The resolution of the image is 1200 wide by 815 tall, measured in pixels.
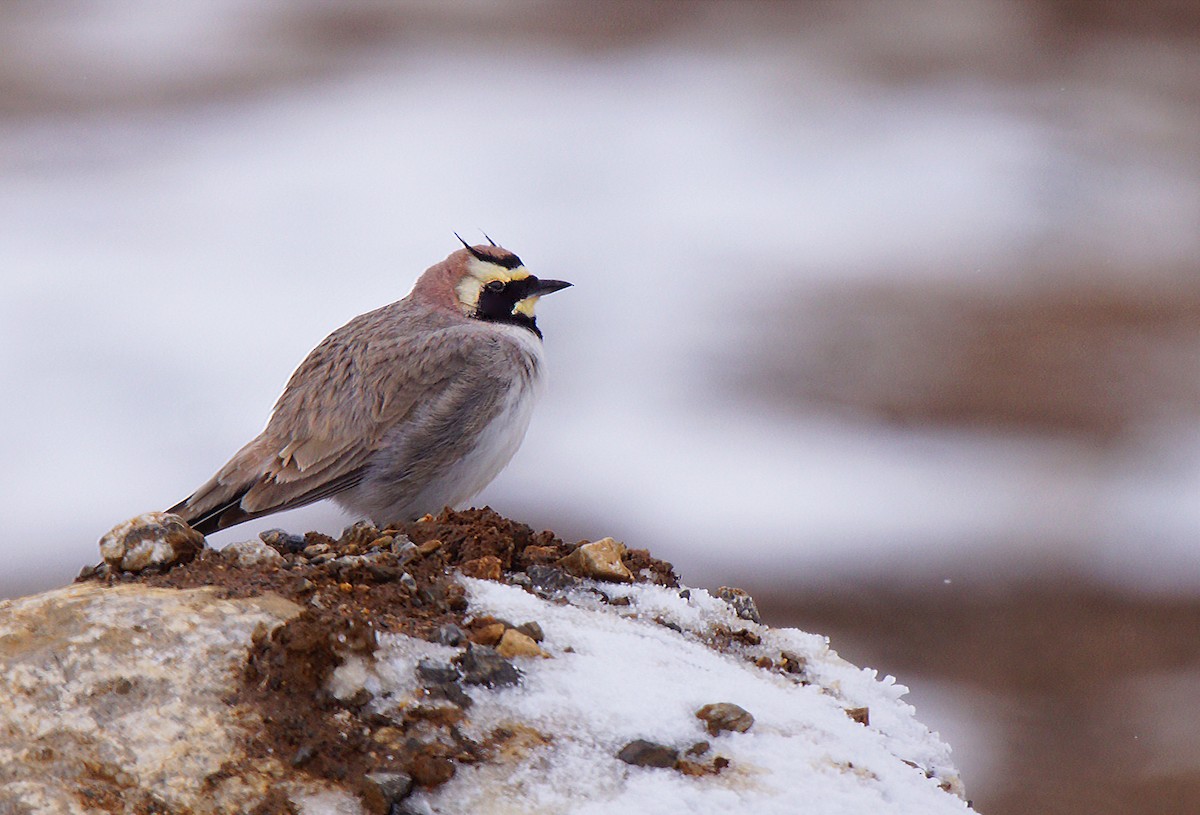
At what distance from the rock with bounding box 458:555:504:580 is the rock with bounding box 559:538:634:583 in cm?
26

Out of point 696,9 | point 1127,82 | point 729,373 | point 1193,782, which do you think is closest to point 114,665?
point 1193,782

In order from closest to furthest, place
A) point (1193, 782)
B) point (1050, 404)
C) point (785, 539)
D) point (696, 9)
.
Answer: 1. point (1193, 782)
2. point (785, 539)
3. point (1050, 404)
4. point (696, 9)

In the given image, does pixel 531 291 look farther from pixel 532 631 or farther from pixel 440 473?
pixel 532 631

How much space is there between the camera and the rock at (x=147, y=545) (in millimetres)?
3850

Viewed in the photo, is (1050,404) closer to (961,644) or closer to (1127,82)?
(961,644)

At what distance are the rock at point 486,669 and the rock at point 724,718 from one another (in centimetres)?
46

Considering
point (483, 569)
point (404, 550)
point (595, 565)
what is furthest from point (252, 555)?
point (595, 565)

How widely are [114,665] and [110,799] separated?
36 cm

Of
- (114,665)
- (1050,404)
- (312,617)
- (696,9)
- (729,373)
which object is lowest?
(114,665)

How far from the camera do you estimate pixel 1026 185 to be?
2047 cm

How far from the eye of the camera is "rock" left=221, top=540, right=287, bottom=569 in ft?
12.8

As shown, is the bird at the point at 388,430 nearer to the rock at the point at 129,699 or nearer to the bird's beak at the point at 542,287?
the bird's beak at the point at 542,287

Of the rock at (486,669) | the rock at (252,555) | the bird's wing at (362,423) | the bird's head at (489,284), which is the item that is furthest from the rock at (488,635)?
the bird's head at (489,284)

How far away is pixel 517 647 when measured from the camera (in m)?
3.61
